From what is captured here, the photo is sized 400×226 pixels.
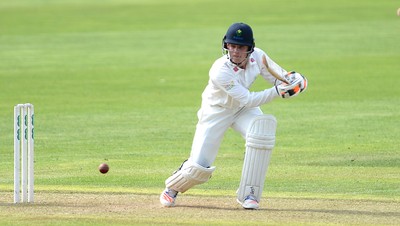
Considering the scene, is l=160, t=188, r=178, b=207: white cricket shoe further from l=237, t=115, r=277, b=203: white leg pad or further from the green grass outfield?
l=237, t=115, r=277, b=203: white leg pad

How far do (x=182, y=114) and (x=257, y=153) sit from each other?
22.8 ft

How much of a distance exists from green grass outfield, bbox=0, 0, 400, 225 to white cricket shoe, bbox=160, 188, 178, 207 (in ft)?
0.31

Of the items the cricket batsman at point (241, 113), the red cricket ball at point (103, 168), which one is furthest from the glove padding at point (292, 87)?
the red cricket ball at point (103, 168)

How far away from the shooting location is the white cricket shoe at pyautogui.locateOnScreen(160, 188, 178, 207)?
8.42 meters

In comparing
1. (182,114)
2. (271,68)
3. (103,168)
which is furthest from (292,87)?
(182,114)

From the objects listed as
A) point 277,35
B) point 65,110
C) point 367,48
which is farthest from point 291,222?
point 277,35

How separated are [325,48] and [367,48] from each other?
0.87 meters

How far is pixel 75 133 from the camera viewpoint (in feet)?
44.8

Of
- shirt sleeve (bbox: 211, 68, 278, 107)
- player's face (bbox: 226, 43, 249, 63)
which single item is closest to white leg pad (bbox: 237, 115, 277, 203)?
shirt sleeve (bbox: 211, 68, 278, 107)

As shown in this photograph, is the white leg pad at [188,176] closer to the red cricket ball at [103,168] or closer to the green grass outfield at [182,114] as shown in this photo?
the green grass outfield at [182,114]

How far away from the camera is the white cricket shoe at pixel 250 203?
26.9ft

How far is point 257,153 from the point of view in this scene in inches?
324

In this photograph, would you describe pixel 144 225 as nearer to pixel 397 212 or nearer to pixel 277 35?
pixel 397 212

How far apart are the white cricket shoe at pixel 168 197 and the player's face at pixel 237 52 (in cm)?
111
